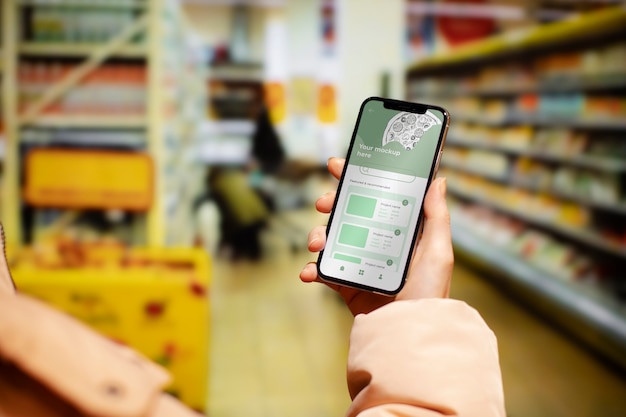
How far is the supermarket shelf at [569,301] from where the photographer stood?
11.2 ft

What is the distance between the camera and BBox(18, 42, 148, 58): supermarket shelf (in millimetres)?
2742

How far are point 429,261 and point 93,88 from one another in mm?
2420

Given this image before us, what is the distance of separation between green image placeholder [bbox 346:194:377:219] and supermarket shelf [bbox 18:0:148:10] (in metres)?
2.27

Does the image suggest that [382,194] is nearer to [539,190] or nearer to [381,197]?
[381,197]

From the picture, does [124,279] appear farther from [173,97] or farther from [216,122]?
[216,122]

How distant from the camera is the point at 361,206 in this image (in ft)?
2.75

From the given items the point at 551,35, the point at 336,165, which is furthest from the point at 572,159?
the point at 336,165

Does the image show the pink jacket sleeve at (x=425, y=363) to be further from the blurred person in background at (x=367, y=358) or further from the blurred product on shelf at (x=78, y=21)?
the blurred product on shelf at (x=78, y=21)

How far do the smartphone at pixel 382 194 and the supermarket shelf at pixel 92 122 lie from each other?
2.19 m

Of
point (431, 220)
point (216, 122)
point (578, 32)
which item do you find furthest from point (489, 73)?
point (431, 220)

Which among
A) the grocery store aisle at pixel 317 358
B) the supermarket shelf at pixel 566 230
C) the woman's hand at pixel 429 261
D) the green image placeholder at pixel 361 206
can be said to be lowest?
the grocery store aisle at pixel 317 358

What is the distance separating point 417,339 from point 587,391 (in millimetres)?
2827

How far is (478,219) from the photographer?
644 cm

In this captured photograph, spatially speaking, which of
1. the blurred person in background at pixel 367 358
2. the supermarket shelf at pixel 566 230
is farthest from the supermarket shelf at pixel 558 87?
the blurred person in background at pixel 367 358
